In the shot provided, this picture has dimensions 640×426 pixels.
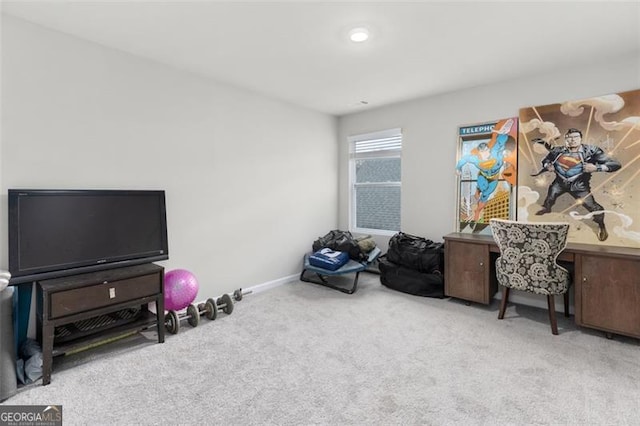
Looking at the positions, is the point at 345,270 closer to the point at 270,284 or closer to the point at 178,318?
the point at 270,284

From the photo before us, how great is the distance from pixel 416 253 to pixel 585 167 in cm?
189

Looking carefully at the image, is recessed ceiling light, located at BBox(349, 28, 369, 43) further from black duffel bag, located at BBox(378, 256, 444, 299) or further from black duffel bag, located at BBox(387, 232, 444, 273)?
black duffel bag, located at BBox(378, 256, 444, 299)

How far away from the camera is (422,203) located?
429 cm

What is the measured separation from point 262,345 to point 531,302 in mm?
2964

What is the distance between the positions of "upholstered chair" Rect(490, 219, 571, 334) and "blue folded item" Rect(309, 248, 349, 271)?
1821mm

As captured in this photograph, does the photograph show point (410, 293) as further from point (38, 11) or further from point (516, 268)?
point (38, 11)

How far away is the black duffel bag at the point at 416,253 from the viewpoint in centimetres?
377

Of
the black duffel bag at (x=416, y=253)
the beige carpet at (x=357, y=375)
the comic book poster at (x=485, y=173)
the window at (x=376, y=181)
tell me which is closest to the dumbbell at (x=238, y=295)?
the beige carpet at (x=357, y=375)

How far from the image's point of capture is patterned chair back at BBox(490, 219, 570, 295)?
2.71 metres

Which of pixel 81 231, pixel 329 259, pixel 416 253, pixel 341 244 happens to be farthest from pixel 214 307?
pixel 416 253

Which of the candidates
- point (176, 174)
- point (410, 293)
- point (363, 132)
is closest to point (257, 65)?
point (176, 174)

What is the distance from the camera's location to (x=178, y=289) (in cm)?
291

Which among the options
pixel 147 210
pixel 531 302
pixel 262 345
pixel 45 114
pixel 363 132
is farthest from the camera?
pixel 363 132

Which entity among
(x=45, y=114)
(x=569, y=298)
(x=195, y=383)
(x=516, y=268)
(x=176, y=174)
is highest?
(x=45, y=114)
